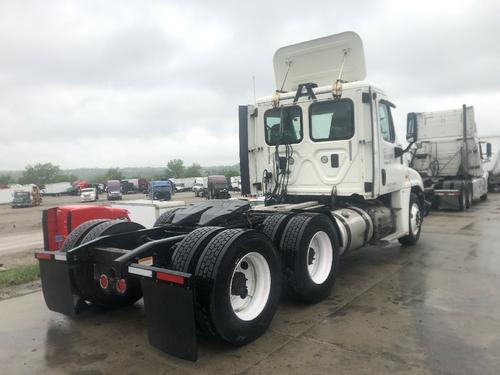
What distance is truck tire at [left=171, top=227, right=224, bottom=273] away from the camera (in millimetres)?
3715

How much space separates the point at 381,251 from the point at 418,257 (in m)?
0.80

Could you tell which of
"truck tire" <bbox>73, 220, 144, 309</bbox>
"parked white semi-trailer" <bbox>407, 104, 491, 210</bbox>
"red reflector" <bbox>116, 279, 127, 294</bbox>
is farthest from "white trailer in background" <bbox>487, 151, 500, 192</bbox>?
"red reflector" <bbox>116, 279, 127, 294</bbox>

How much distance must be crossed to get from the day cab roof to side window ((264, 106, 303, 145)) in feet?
0.71

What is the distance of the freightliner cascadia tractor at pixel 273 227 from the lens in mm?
3650

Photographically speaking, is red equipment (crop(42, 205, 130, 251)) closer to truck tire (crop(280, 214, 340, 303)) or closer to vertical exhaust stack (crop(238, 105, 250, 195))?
vertical exhaust stack (crop(238, 105, 250, 195))

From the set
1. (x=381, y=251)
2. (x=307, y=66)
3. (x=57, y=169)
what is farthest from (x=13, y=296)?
(x=57, y=169)

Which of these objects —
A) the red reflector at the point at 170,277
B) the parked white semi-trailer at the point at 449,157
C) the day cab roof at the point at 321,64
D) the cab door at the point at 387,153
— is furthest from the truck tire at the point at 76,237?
the parked white semi-trailer at the point at 449,157

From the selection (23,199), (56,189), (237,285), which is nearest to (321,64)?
(237,285)

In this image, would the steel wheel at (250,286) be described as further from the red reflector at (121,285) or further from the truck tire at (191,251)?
the red reflector at (121,285)

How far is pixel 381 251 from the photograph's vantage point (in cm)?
812

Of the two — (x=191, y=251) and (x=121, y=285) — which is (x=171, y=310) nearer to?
(x=191, y=251)

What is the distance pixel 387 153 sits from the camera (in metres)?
7.00

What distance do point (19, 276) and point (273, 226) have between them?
4.42m

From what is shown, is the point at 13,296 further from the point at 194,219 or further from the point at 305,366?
the point at 305,366
